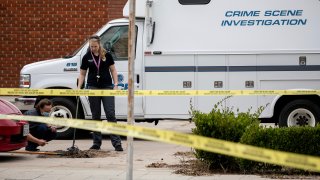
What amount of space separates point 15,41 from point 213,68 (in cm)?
833

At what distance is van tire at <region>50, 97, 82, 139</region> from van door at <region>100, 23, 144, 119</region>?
0.87 metres

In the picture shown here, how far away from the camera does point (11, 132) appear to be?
10625 mm

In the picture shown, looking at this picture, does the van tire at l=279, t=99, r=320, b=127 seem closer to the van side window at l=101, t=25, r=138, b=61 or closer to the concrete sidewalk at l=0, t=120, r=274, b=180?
the concrete sidewalk at l=0, t=120, r=274, b=180

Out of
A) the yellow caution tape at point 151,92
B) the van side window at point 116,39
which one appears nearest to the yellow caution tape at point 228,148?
the yellow caution tape at point 151,92

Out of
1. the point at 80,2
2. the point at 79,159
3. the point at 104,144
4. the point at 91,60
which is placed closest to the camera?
the point at 79,159

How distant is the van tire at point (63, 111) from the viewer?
46.3 ft

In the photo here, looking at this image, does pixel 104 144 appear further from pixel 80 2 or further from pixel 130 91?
pixel 80 2

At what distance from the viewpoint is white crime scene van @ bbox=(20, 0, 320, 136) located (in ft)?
44.4

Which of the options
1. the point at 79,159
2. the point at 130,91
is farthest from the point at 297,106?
the point at 130,91

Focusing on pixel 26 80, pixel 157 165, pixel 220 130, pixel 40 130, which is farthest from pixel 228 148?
pixel 26 80

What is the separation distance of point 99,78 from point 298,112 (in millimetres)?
3829

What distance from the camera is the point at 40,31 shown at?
20297 millimetres

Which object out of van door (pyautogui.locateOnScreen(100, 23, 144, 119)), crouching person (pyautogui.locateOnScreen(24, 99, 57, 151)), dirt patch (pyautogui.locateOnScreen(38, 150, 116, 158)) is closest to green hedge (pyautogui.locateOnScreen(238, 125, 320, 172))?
dirt patch (pyautogui.locateOnScreen(38, 150, 116, 158))

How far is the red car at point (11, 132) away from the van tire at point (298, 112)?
16.0 ft
